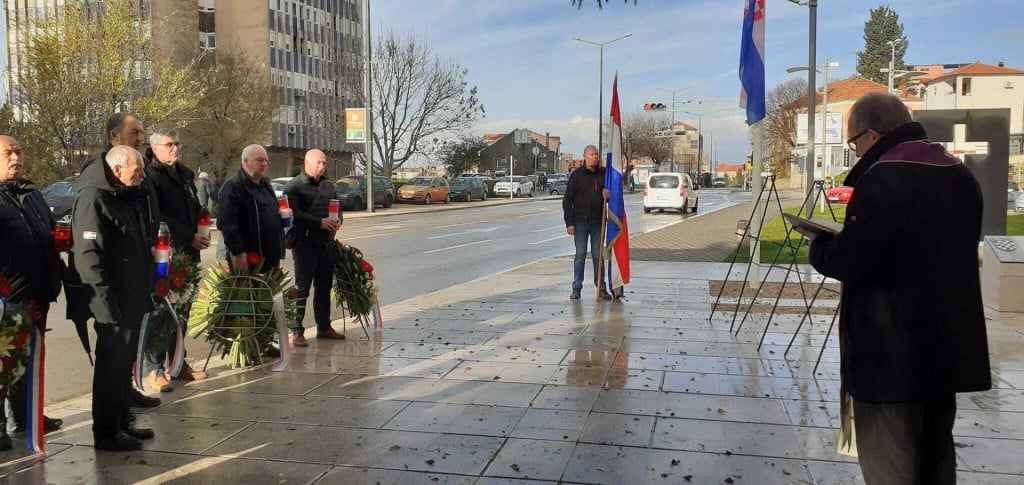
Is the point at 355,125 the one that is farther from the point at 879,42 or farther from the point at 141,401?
the point at 879,42

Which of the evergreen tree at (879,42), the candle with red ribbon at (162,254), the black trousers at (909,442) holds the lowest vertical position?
the black trousers at (909,442)

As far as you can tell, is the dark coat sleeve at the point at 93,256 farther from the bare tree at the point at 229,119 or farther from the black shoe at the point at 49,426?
the bare tree at the point at 229,119

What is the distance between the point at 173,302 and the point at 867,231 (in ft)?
15.9

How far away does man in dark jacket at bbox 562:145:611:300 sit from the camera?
1017cm

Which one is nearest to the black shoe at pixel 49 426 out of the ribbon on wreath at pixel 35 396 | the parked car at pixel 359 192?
the ribbon on wreath at pixel 35 396

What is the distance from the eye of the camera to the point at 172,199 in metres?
5.78

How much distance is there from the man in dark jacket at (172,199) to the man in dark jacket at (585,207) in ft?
17.0

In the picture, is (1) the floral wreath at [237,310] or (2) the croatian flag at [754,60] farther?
(2) the croatian flag at [754,60]

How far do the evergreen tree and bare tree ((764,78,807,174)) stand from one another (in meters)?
17.9

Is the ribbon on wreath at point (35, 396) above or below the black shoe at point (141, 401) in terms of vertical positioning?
above

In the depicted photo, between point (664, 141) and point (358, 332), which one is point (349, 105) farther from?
point (664, 141)

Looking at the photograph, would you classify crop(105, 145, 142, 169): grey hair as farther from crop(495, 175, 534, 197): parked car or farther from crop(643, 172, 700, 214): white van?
crop(495, 175, 534, 197): parked car

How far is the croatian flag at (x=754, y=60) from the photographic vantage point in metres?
10.5

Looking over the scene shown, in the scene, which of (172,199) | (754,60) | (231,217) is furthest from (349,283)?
(754,60)
